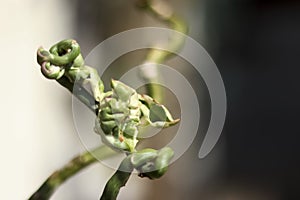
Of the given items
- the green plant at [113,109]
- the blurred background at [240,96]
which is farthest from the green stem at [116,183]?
the blurred background at [240,96]

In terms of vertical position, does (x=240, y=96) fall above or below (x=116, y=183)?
below

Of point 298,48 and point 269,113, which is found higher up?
point 298,48

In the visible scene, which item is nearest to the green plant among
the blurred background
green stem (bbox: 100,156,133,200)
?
green stem (bbox: 100,156,133,200)

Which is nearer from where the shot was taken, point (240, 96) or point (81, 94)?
Answer: point (81, 94)

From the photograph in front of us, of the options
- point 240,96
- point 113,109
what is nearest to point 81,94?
point 113,109

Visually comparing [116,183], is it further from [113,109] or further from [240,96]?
[240,96]

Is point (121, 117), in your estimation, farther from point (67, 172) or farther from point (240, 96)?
point (240, 96)

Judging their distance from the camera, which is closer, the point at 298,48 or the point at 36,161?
the point at 36,161

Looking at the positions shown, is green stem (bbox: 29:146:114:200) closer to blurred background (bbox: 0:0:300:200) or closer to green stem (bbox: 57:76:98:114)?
green stem (bbox: 57:76:98:114)

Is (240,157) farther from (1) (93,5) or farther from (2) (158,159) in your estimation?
(2) (158,159)

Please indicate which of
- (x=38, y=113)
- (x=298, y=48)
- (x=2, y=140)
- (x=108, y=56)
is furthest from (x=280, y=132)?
(x=2, y=140)

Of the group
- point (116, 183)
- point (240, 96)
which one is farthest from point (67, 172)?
point (240, 96)
